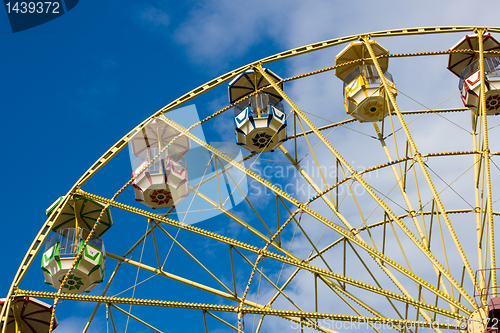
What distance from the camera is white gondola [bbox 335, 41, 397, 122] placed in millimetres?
20578

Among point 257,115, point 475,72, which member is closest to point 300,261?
point 257,115

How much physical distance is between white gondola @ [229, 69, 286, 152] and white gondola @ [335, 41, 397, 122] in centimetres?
267

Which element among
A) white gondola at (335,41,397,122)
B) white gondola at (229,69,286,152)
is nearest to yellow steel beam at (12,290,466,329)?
white gondola at (229,69,286,152)

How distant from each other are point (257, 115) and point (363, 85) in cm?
414

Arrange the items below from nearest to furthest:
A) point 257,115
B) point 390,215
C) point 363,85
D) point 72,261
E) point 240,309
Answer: point 240,309 → point 390,215 → point 72,261 → point 363,85 → point 257,115

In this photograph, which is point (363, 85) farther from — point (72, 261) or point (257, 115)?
point (72, 261)

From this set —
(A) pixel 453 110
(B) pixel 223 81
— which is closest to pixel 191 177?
(B) pixel 223 81

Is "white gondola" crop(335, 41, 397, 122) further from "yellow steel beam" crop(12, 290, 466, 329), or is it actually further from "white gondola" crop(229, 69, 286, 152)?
"yellow steel beam" crop(12, 290, 466, 329)

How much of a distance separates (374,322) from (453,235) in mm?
3143

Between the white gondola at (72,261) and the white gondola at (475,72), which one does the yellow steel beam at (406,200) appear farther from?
the white gondola at (72,261)

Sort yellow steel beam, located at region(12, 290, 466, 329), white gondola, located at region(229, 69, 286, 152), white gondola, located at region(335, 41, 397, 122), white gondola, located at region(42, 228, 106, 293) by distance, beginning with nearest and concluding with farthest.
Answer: yellow steel beam, located at region(12, 290, 466, 329) < white gondola, located at region(42, 228, 106, 293) < white gondola, located at region(335, 41, 397, 122) < white gondola, located at region(229, 69, 286, 152)

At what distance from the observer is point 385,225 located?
2080cm

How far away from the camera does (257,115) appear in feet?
68.7

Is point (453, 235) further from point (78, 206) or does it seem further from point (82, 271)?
point (78, 206)
